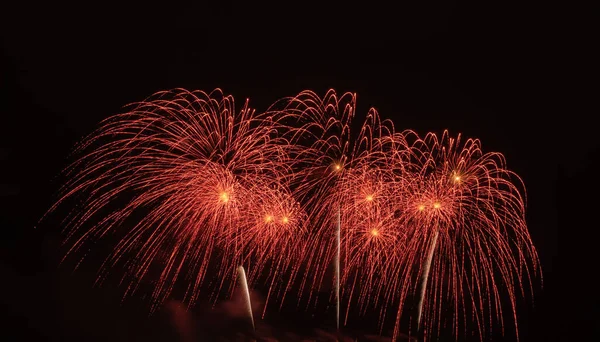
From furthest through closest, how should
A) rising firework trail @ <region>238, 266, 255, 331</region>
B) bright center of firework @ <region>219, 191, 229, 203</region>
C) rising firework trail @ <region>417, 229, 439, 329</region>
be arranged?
1. rising firework trail @ <region>238, 266, 255, 331</region>
2. rising firework trail @ <region>417, 229, 439, 329</region>
3. bright center of firework @ <region>219, 191, 229, 203</region>

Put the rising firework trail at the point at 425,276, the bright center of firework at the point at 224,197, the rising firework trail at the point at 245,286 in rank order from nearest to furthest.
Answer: the bright center of firework at the point at 224,197
the rising firework trail at the point at 425,276
the rising firework trail at the point at 245,286

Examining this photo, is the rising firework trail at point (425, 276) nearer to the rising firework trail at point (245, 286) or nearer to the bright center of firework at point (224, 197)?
the rising firework trail at point (245, 286)

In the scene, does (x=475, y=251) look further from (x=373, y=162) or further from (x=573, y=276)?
(x=573, y=276)

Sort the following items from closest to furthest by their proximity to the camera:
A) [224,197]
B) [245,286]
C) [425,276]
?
[224,197]
[425,276]
[245,286]

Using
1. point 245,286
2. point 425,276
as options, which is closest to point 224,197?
point 245,286

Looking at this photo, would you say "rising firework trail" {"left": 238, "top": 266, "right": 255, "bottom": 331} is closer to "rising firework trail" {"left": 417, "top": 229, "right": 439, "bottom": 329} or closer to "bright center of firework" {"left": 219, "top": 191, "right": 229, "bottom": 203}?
"bright center of firework" {"left": 219, "top": 191, "right": 229, "bottom": 203}

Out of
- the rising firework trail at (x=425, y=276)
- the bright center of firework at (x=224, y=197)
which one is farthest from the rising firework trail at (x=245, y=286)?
the rising firework trail at (x=425, y=276)

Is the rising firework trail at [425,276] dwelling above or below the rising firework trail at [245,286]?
above

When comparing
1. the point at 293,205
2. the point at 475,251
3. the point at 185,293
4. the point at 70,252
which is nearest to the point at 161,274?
the point at 185,293

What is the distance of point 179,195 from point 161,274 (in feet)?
15.8

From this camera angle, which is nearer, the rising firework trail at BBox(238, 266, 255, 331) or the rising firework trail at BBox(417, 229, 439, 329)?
the rising firework trail at BBox(417, 229, 439, 329)

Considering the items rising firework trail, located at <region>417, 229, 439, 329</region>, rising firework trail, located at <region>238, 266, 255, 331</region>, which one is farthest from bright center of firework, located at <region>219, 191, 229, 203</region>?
rising firework trail, located at <region>417, 229, 439, 329</region>

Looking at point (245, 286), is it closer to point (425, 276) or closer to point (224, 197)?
point (224, 197)

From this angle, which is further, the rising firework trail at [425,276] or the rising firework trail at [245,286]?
the rising firework trail at [245,286]
